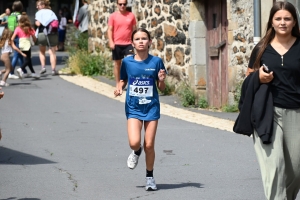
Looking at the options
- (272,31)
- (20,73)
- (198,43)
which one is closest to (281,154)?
(272,31)

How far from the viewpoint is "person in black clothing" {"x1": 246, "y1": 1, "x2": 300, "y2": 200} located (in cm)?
561

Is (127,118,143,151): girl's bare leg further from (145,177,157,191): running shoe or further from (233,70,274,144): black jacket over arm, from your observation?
(233,70,274,144): black jacket over arm

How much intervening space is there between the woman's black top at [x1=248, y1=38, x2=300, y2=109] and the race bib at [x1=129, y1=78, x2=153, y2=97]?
2063mm

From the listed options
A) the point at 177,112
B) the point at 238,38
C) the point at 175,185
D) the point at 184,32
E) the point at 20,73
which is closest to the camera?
the point at 175,185

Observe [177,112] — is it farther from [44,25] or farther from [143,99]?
[44,25]

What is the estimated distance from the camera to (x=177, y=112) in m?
13.7

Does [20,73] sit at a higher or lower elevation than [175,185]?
lower

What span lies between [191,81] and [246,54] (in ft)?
7.45

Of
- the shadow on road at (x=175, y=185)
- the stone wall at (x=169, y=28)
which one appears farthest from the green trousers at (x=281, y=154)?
the stone wall at (x=169, y=28)

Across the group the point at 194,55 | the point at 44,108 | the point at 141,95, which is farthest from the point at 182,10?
the point at 141,95

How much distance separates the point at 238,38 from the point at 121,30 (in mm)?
3131

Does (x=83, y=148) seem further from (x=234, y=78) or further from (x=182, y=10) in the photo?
(x=182, y=10)

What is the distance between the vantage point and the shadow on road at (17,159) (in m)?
9.05

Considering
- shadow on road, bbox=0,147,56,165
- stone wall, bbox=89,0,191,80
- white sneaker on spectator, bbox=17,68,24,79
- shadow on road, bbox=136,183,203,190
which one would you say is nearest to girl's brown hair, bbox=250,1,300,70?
shadow on road, bbox=136,183,203,190
